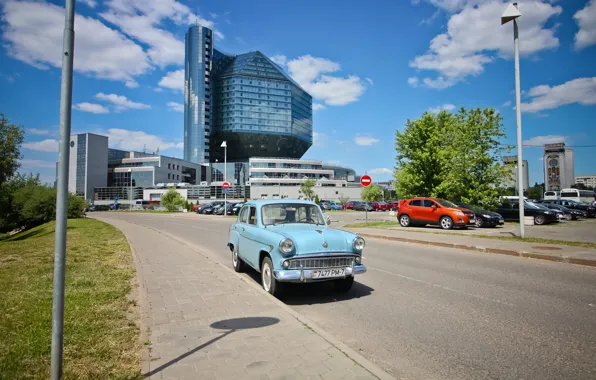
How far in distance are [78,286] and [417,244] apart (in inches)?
464

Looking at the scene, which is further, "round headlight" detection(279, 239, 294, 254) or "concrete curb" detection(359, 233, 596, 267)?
"concrete curb" detection(359, 233, 596, 267)

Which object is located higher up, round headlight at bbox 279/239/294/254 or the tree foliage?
the tree foliage

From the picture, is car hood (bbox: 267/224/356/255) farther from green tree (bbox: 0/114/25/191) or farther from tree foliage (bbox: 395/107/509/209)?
green tree (bbox: 0/114/25/191)

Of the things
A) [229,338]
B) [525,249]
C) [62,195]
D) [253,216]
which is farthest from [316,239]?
[525,249]

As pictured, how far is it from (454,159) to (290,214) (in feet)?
74.0

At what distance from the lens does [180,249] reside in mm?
12523

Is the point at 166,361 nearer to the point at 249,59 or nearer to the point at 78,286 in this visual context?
the point at 78,286

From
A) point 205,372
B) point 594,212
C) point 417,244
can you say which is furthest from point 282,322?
point 594,212

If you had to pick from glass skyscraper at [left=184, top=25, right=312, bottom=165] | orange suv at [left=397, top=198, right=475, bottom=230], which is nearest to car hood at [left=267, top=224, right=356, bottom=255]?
orange suv at [left=397, top=198, right=475, bottom=230]

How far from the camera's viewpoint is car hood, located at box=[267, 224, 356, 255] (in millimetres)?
5789

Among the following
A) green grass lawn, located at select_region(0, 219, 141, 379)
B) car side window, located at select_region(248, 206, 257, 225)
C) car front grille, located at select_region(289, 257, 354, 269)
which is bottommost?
green grass lawn, located at select_region(0, 219, 141, 379)

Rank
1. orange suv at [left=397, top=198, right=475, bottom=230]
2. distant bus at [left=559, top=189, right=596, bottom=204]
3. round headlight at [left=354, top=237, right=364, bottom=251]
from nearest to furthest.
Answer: round headlight at [left=354, top=237, right=364, bottom=251] → orange suv at [left=397, top=198, right=475, bottom=230] → distant bus at [left=559, top=189, right=596, bottom=204]

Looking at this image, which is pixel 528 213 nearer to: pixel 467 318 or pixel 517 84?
pixel 517 84

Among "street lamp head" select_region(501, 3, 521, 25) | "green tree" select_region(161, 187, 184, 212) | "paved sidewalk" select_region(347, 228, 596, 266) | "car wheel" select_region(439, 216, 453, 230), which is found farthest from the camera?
"green tree" select_region(161, 187, 184, 212)
